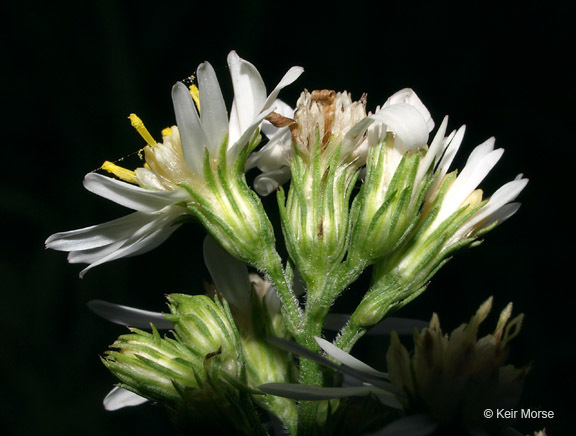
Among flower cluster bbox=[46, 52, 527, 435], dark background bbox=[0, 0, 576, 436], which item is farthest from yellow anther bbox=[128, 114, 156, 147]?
dark background bbox=[0, 0, 576, 436]

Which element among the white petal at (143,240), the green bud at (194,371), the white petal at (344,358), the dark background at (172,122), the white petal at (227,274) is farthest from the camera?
the dark background at (172,122)

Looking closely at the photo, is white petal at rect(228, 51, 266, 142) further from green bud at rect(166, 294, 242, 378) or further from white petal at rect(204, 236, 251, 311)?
green bud at rect(166, 294, 242, 378)

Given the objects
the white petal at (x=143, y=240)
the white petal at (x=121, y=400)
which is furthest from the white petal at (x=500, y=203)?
the white petal at (x=121, y=400)

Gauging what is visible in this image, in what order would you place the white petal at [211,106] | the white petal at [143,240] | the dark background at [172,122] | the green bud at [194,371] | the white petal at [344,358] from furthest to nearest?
1. the dark background at [172,122]
2. the white petal at [143,240]
3. the white petal at [211,106]
4. the green bud at [194,371]
5. the white petal at [344,358]

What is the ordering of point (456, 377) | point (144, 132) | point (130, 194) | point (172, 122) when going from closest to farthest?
point (456, 377) < point (130, 194) < point (144, 132) < point (172, 122)

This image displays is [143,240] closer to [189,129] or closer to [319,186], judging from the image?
[189,129]

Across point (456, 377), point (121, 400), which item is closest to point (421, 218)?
point (456, 377)

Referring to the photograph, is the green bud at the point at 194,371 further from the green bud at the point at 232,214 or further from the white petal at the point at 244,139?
the white petal at the point at 244,139
